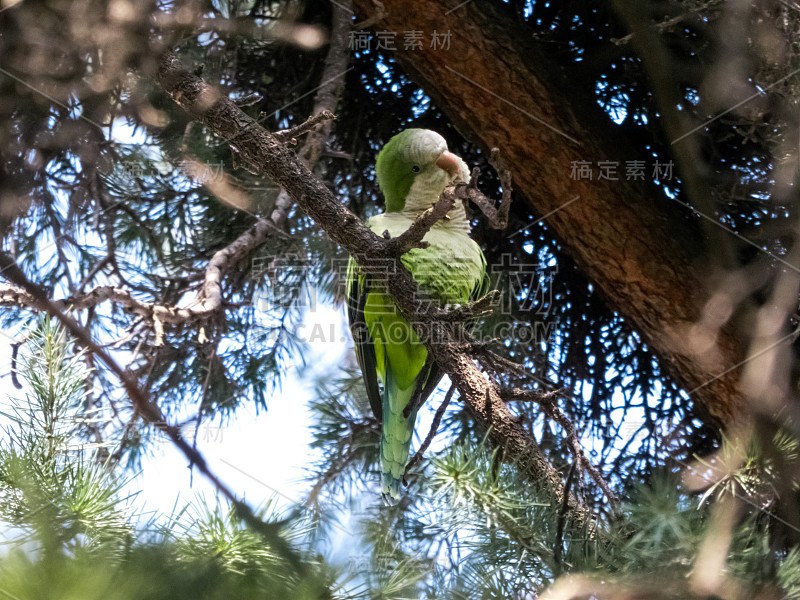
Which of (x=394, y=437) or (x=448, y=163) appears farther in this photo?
(x=448, y=163)

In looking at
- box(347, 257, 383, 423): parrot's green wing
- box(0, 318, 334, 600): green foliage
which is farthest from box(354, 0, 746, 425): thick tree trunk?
box(0, 318, 334, 600): green foliage

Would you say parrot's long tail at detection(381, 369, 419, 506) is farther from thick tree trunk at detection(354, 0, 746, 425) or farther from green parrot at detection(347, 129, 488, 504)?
thick tree trunk at detection(354, 0, 746, 425)

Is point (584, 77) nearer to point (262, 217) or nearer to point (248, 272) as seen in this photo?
point (262, 217)

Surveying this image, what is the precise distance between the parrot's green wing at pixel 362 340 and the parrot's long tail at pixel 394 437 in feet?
0.22

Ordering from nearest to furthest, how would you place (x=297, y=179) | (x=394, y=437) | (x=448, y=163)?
1. (x=297, y=179)
2. (x=394, y=437)
3. (x=448, y=163)

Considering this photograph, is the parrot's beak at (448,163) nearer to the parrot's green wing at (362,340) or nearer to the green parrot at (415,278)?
the green parrot at (415,278)

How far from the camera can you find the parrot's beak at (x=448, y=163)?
1.82 meters

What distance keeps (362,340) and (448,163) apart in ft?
1.87

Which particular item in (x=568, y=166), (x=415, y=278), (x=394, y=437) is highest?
(x=568, y=166)

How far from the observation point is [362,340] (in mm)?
1878

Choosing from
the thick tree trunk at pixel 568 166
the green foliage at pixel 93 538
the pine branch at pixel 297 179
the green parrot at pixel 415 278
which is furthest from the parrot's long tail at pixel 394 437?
the green foliage at pixel 93 538

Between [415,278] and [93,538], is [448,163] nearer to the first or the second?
[415,278]

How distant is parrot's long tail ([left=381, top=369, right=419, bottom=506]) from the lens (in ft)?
5.39

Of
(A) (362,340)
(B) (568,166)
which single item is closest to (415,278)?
(A) (362,340)
